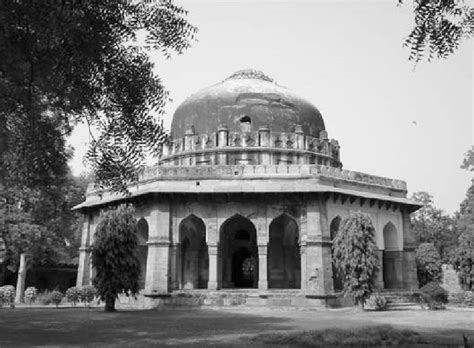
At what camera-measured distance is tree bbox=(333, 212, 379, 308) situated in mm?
16875

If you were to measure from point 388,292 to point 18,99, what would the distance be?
1807cm

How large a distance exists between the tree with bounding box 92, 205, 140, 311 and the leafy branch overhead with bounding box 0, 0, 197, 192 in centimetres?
1087

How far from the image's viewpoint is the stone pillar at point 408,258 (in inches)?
868

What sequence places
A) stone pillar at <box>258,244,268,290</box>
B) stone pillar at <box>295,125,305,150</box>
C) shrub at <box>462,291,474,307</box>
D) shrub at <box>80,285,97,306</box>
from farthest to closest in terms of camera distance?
stone pillar at <box>295,125,305,150</box> < shrub at <box>462,291,474,307</box> < shrub at <box>80,285,97,306</box> < stone pillar at <box>258,244,268,290</box>

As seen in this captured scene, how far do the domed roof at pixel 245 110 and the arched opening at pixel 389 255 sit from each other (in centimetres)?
569

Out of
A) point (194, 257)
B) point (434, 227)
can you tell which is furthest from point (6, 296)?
point (434, 227)

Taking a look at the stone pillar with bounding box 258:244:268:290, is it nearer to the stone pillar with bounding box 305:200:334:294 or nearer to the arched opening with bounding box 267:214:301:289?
the stone pillar with bounding box 305:200:334:294

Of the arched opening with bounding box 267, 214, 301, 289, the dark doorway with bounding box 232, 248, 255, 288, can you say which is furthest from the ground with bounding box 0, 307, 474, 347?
the dark doorway with bounding box 232, 248, 255, 288

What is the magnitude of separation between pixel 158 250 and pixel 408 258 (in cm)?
1055

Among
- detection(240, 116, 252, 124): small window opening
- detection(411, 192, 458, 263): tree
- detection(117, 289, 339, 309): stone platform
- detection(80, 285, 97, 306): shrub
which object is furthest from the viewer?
detection(411, 192, 458, 263): tree

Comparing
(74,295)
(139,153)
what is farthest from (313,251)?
(139,153)

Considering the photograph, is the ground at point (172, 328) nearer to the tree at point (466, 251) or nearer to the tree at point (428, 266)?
the tree at point (466, 251)

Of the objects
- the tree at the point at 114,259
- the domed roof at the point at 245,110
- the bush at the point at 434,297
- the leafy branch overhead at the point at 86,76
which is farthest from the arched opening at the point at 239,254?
the leafy branch overhead at the point at 86,76

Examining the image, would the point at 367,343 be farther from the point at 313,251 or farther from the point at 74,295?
the point at 74,295
